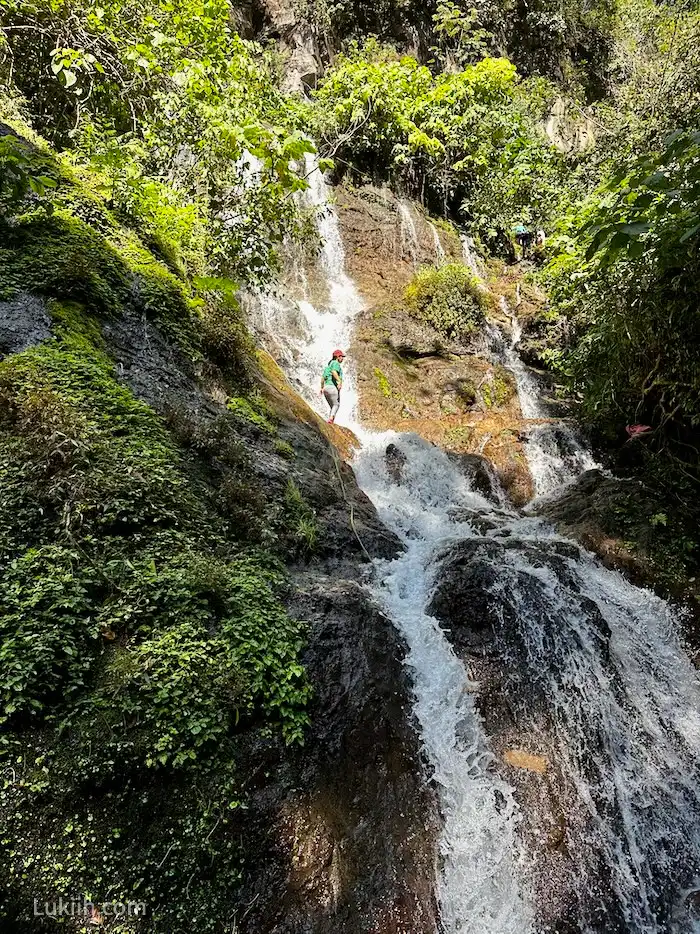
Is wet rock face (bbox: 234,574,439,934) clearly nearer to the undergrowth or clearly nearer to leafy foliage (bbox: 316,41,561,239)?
the undergrowth

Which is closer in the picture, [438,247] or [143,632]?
[143,632]

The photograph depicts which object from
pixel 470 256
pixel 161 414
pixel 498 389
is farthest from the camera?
pixel 470 256

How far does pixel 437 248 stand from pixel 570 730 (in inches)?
655

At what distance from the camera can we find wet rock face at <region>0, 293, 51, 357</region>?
208 inches

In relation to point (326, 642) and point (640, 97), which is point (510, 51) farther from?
point (326, 642)

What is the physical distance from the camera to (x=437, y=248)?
18.3 meters

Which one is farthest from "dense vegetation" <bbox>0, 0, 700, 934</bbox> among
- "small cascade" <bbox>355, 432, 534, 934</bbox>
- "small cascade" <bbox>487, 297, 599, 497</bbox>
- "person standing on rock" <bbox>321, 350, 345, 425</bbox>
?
"person standing on rock" <bbox>321, 350, 345, 425</bbox>

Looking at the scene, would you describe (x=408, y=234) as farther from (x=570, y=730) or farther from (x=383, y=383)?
(x=570, y=730)

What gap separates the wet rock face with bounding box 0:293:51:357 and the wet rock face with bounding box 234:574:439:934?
12.2 feet

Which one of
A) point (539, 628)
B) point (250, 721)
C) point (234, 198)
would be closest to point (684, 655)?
point (539, 628)

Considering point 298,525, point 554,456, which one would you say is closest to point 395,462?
point 554,456

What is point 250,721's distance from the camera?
155 inches

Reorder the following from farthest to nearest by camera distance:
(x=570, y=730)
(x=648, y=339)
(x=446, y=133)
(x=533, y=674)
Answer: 1. (x=446, y=133)
2. (x=648, y=339)
3. (x=533, y=674)
4. (x=570, y=730)

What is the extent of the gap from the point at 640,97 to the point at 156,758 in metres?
21.1
